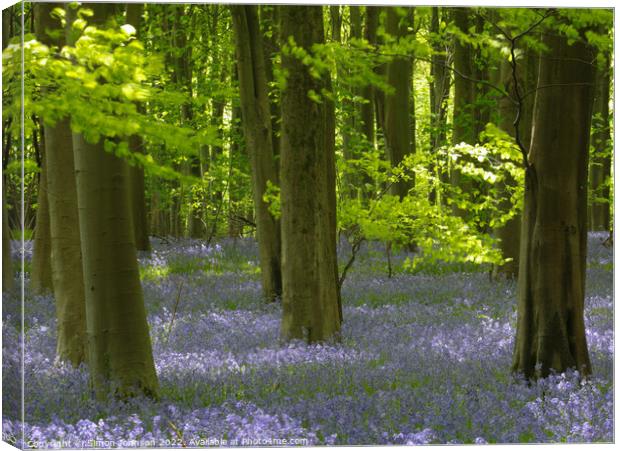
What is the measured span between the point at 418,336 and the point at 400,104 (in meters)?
10.8

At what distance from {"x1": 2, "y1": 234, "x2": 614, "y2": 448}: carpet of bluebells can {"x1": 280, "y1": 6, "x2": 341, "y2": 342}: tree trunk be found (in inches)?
17.1

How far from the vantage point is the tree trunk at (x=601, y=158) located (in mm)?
8078

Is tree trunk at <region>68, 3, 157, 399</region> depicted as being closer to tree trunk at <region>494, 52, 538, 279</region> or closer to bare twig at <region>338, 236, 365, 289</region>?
bare twig at <region>338, 236, 365, 289</region>

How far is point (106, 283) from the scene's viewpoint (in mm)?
5996

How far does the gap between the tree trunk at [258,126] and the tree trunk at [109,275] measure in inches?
174

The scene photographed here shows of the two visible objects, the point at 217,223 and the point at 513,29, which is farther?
the point at 217,223

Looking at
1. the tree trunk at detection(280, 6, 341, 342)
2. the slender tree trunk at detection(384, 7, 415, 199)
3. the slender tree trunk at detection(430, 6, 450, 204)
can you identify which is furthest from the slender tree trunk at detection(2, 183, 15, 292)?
the slender tree trunk at detection(384, 7, 415, 199)

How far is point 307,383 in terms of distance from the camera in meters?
6.80

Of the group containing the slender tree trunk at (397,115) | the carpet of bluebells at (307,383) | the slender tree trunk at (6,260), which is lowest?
the carpet of bluebells at (307,383)

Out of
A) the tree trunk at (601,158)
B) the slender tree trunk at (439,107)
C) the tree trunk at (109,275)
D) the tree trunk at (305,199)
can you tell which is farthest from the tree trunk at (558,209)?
the slender tree trunk at (439,107)

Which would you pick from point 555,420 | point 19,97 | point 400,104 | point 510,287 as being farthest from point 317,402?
point 400,104

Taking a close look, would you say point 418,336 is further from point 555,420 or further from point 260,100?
point 260,100

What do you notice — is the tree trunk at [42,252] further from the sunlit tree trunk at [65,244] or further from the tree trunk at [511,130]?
the tree trunk at [511,130]

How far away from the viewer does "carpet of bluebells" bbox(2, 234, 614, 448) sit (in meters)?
5.90
